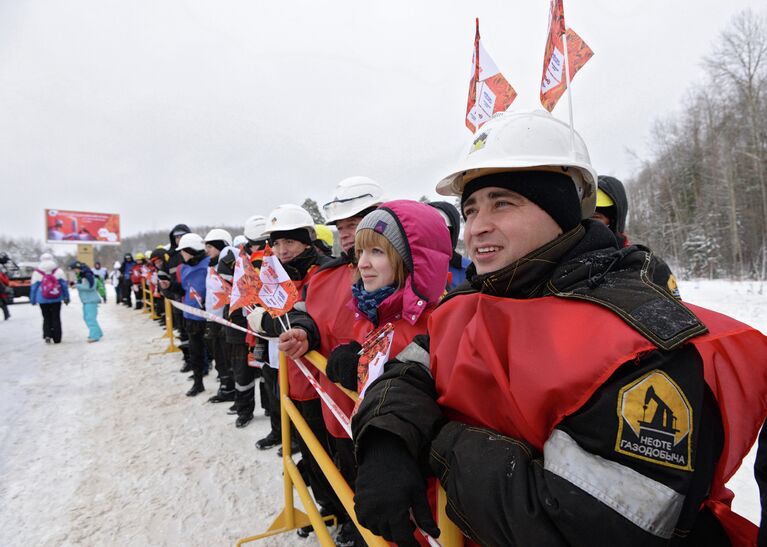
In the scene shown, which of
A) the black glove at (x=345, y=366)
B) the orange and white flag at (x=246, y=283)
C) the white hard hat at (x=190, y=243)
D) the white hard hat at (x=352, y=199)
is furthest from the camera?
the white hard hat at (x=190, y=243)

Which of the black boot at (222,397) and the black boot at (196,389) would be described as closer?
the black boot at (222,397)

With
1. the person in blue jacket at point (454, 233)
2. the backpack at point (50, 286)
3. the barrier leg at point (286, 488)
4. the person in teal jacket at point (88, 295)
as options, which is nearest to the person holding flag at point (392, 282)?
the barrier leg at point (286, 488)

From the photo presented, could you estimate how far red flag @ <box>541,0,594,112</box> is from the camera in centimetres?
288

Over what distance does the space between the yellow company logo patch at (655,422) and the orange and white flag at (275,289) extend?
204cm

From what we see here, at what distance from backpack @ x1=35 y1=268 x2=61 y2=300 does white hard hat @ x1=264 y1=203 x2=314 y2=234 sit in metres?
9.50

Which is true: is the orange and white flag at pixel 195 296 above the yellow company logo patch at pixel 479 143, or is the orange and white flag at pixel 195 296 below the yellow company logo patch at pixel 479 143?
below

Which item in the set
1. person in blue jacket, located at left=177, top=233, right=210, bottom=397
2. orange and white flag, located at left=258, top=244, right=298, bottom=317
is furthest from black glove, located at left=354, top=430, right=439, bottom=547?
person in blue jacket, located at left=177, top=233, right=210, bottom=397

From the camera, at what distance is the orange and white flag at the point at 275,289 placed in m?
A: 2.53

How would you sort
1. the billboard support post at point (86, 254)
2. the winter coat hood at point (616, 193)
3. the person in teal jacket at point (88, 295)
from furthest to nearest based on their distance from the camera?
the billboard support post at point (86, 254), the person in teal jacket at point (88, 295), the winter coat hood at point (616, 193)

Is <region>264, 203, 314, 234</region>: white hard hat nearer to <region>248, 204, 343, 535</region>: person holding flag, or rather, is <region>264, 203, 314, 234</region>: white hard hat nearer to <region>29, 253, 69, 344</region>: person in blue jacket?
<region>248, 204, 343, 535</region>: person holding flag

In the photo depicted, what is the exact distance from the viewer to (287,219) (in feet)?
12.5

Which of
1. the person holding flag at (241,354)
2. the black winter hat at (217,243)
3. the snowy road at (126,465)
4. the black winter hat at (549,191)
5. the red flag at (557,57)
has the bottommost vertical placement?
the snowy road at (126,465)

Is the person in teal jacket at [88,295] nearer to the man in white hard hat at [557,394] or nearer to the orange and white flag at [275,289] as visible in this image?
the orange and white flag at [275,289]

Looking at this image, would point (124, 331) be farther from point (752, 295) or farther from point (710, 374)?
point (752, 295)
